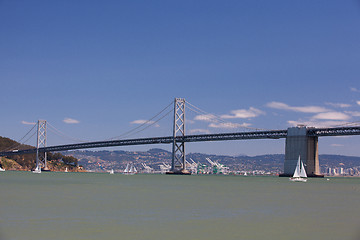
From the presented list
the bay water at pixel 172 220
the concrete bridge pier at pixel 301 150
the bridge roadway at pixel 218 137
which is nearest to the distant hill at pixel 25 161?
the bridge roadway at pixel 218 137

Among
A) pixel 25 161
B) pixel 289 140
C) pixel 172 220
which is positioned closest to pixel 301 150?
pixel 289 140

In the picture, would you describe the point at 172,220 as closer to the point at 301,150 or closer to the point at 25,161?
the point at 301,150

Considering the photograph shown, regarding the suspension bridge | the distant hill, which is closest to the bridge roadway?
the suspension bridge

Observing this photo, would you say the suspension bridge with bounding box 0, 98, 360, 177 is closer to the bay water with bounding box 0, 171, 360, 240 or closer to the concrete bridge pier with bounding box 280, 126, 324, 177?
the concrete bridge pier with bounding box 280, 126, 324, 177

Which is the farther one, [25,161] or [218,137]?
[25,161]

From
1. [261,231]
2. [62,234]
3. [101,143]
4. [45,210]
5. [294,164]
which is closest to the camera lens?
[62,234]

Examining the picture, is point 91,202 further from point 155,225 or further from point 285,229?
point 285,229

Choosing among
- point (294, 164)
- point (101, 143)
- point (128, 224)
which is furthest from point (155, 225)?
point (101, 143)
